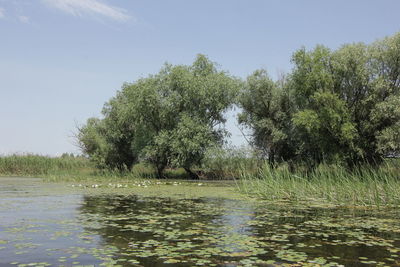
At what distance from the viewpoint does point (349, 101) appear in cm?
3747

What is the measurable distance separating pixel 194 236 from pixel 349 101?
3232 centimetres

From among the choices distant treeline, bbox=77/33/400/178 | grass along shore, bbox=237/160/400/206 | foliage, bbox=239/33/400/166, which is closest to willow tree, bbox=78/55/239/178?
distant treeline, bbox=77/33/400/178

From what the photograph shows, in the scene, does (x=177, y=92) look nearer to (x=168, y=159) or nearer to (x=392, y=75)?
(x=168, y=159)

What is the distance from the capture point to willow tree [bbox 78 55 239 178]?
137 ft

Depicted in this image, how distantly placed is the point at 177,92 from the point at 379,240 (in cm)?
3612

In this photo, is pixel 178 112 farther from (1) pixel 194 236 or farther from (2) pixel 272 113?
(1) pixel 194 236

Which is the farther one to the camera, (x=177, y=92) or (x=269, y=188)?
(x=177, y=92)

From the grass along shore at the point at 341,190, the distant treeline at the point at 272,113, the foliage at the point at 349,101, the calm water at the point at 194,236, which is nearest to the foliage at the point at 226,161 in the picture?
the distant treeline at the point at 272,113

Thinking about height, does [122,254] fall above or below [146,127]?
below

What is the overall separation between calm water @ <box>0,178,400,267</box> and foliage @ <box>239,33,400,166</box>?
22003 mm

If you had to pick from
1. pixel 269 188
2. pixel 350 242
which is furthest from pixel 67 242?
pixel 269 188

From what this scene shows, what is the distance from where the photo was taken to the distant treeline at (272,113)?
3566 cm

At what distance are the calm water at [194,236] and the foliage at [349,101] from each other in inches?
866

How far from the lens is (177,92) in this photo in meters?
43.7
